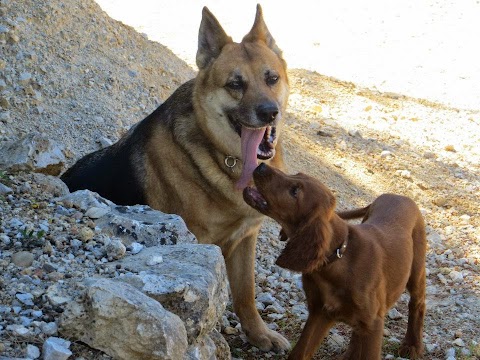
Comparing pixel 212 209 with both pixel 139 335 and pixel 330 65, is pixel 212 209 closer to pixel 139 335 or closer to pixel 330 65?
pixel 139 335

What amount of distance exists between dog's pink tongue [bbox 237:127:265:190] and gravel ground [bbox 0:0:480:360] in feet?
4.17

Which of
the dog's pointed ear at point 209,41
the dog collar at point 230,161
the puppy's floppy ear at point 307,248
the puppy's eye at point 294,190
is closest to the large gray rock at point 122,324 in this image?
the puppy's floppy ear at point 307,248

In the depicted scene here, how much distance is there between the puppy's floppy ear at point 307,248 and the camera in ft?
15.6

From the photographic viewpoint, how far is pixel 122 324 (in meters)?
3.63

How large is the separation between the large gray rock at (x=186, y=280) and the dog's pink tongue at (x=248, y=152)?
1232mm

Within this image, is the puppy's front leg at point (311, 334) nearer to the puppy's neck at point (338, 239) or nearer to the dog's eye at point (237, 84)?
the puppy's neck at point (338, 239)

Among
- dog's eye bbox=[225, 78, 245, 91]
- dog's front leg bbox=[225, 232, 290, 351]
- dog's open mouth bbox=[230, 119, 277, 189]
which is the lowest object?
dog's front leg bbox=[225, 232, 290, 351]

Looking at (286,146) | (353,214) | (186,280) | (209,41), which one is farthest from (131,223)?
(286,146)

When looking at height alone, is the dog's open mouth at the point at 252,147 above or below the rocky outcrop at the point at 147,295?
above

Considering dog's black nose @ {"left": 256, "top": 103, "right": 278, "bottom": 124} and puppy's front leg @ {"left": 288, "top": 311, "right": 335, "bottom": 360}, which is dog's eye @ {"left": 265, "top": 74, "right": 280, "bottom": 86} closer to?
dog's black nose @ {"left": 256, "top": 103, "right": 278, "bottom": 124}

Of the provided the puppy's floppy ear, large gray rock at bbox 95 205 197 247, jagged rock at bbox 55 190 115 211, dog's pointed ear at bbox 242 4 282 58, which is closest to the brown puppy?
the puppy's floppy ear

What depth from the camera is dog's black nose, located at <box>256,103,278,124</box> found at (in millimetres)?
5504

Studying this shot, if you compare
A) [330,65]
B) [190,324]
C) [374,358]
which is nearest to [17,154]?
[190,324]

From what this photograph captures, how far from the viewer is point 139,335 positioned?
3635 millimetres
